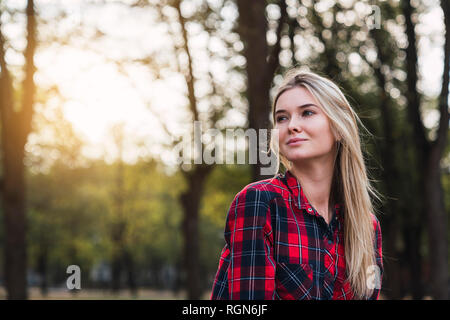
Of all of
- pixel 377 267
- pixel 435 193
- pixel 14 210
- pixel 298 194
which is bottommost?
pixel 14 210

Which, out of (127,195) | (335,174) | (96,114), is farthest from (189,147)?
(127,195)

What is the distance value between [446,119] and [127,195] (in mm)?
34024

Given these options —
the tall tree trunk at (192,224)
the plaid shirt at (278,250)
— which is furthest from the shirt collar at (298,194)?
the tall tree trunk at (192,224)

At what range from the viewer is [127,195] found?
4262 centimetres

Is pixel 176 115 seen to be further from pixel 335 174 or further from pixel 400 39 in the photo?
pixel 335 174

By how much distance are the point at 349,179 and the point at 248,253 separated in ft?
3.04

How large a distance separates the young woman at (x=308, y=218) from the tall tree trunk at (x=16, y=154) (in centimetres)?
1036

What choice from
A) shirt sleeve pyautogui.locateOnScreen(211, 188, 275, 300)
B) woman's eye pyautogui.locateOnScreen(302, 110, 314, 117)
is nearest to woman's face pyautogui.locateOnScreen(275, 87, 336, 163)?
woman's eye pyautogui.locateOnScreen(302, 110, 314, 117)

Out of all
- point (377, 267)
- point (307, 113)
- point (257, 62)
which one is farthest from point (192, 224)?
point (307, 113)

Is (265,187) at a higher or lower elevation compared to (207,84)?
lower

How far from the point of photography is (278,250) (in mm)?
2293

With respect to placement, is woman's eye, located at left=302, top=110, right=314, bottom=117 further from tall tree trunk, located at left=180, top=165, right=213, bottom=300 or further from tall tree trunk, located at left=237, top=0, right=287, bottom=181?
tall tree trunk, located at left=180, top=165, right=213, bottom=300

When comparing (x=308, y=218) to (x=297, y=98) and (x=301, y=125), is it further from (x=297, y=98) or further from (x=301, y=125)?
(x=297, y=98)

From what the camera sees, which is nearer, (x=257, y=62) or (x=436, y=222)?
(x=257, y=62)
